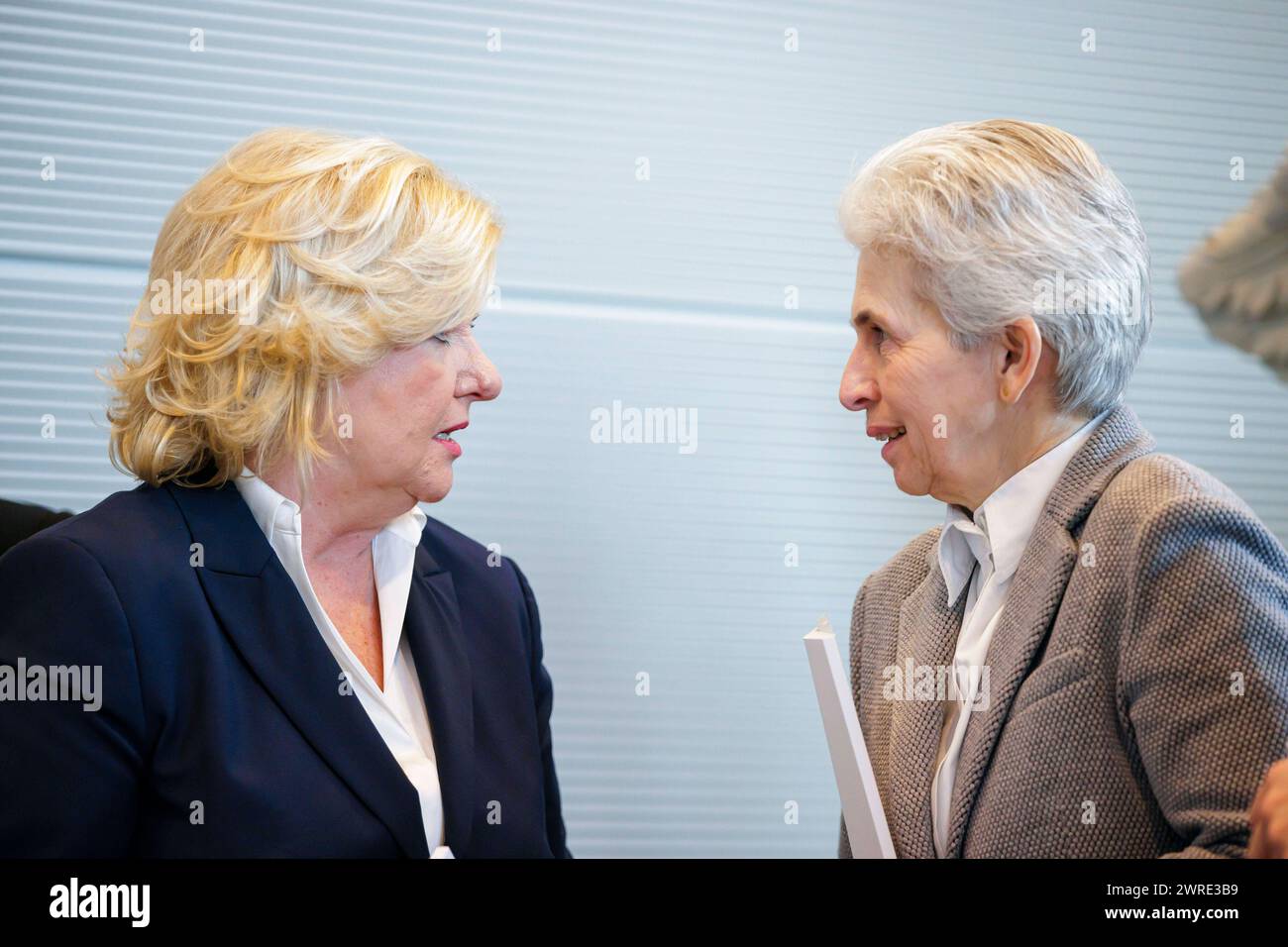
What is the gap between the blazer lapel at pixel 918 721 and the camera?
161cm

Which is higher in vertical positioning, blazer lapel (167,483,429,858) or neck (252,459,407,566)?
neck (252,459,407,566)

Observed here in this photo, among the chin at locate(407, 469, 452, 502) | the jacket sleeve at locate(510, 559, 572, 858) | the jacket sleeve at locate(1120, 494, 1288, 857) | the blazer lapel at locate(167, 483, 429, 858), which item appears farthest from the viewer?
the jacket sleeve at locate(510, 559, 572, 858)

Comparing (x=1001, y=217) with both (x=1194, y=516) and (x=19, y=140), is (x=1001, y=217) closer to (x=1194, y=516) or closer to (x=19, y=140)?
(x=1194, y=516)

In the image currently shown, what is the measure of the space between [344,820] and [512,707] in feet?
1.37

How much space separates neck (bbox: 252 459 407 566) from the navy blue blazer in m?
0.09

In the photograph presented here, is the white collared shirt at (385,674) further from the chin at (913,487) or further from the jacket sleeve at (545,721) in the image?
the chin at (913,487)

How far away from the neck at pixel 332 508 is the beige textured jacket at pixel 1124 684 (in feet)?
2.89

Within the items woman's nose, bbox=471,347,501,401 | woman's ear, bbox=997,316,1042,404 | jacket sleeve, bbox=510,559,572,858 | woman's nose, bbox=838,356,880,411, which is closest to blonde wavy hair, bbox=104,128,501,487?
woman's nose, bbox=471,347,501,401

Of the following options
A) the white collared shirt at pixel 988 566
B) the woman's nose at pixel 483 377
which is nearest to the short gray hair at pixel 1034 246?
the white collared shirt at pixel 988 566

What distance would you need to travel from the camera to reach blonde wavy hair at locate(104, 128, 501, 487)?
5.56 feet

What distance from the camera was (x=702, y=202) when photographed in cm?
237

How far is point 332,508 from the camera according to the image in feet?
5.91

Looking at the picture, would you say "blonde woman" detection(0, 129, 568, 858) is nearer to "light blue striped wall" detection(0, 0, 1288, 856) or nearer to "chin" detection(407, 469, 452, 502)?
"chin" detection(407, 469, 452, 502)

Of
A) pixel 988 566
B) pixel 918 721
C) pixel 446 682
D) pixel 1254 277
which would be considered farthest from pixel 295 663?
pixel 1254 277
